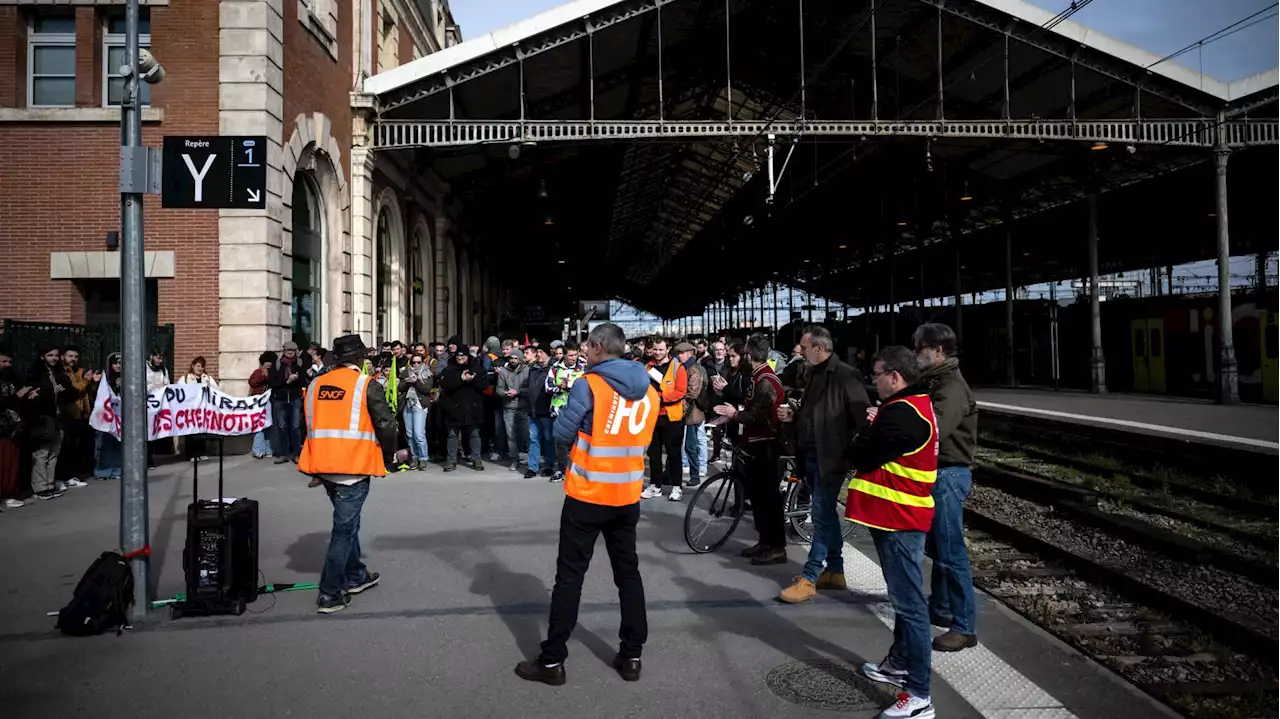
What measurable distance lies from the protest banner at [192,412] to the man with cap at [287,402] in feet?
9.84

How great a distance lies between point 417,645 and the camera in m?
5.08

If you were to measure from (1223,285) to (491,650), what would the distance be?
74.2ft

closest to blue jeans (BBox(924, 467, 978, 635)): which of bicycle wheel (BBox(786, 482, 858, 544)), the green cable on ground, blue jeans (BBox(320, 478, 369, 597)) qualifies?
bicycle wheel (BBox(786, 482, 858, 544))

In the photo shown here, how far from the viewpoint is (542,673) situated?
4500 mm

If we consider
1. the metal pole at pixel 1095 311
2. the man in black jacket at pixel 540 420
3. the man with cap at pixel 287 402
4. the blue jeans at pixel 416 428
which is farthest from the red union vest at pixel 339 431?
the metal pole at pixel 1095 311

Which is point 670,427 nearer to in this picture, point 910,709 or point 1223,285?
point 910,709

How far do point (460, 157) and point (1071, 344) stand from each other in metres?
23.6

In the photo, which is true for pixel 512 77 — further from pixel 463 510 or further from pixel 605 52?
pixel 463 510

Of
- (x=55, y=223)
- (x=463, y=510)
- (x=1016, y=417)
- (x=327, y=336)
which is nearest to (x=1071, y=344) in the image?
(x=1016, y=417)

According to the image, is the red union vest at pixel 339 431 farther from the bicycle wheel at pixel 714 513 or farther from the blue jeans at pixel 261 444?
the blue jeans at pixel 261 444

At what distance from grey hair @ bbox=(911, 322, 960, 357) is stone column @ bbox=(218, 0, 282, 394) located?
1199 cm

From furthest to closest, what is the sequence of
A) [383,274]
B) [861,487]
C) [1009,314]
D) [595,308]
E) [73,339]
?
[1009,314], [595,308], [383,274], [73,339], [861,487]

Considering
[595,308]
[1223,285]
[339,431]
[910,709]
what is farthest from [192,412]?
[1223,285]

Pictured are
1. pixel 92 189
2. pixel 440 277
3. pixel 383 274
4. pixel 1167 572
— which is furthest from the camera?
pixel 440 277
